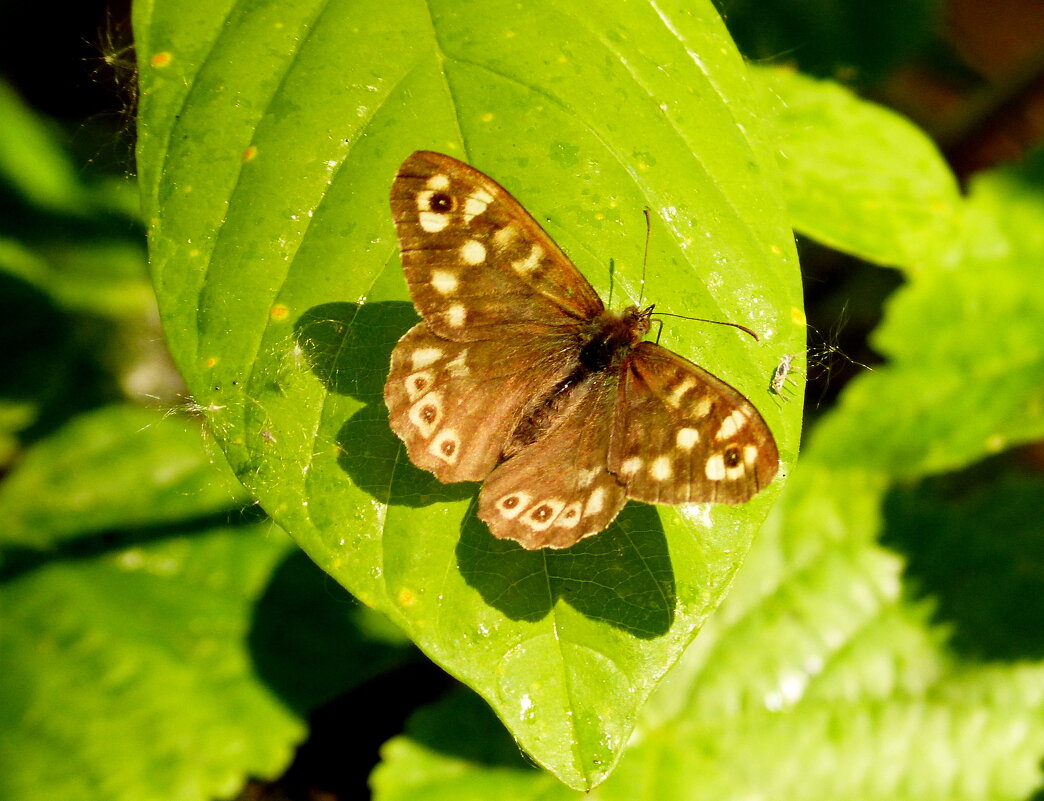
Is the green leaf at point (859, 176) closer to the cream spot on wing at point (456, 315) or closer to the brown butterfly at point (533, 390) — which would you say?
the brown butterfly at point (533, 390)

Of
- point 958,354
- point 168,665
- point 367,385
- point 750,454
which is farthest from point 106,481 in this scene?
point 958,354

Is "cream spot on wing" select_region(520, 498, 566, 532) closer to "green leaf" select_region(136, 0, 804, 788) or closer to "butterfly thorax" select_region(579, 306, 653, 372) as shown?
"green leaf" select_region(136, 0, 804, 788)

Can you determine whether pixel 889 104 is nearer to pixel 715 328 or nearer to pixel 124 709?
pixel 715 328

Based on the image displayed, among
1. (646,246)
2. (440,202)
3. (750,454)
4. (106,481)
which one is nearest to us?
(750,454)

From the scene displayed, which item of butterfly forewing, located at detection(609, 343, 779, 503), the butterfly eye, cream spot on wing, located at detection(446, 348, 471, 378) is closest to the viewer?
butterfly forewing, located at detection(609, 343, 779, 503)

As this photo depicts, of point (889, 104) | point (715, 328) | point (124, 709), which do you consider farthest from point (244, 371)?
point (889, 104)

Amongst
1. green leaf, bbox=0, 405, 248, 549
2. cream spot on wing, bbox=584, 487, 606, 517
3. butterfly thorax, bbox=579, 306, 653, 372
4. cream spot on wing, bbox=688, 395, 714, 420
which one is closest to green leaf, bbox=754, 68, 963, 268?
butterfly thorax, bbox=579, 306, 653, 372

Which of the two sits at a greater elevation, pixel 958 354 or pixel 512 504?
pixel 512 504

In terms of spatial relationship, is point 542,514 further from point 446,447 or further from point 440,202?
point 440,202
